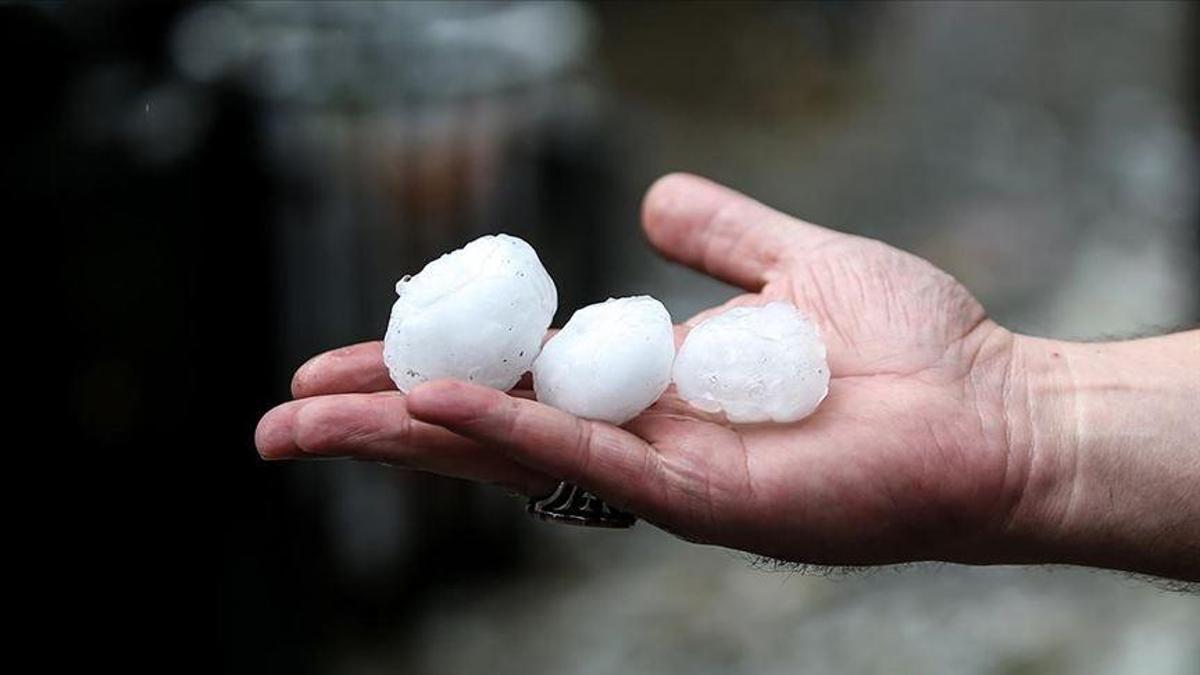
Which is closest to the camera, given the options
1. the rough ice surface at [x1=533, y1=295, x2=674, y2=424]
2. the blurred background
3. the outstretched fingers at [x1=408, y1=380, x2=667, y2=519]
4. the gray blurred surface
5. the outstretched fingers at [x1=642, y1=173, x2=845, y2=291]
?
the outstretched fingers at [x1=408, y1=380, x2=667, y2=519]

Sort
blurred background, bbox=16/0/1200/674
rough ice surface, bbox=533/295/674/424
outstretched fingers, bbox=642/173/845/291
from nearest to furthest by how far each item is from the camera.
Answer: rough ice surface, bbox=533/295/674/424 → outstretched fingers, bbox=642/173/845/291 → blurred background, bbox=16/0/1200/674

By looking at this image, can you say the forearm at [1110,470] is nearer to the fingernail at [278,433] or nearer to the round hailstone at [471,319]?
the round hailstone at [471,319]

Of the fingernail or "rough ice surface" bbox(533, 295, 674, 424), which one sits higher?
"rough ice surface" bbox(533, 295, 674, 424)

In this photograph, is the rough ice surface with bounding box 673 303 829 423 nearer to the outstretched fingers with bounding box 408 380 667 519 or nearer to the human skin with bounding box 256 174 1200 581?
the human skin with bounding box 256 174 1200 581

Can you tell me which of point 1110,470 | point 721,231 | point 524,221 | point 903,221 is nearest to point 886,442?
point 1110,470

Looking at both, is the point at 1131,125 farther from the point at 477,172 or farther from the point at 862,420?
the point at 862,420

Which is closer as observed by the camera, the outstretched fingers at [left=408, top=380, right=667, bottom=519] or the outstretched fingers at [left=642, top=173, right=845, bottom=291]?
the outstretched fingers at [left=408, top=380, right=667, bottom=519]

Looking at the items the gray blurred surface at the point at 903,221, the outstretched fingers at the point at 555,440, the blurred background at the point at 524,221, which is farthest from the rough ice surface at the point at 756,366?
Result: the gray blurred surface at the point at 903,221

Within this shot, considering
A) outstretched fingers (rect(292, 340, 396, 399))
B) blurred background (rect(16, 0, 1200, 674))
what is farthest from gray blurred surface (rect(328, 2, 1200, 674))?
outstretched fingers (rect(292, 340, 396, 399))
